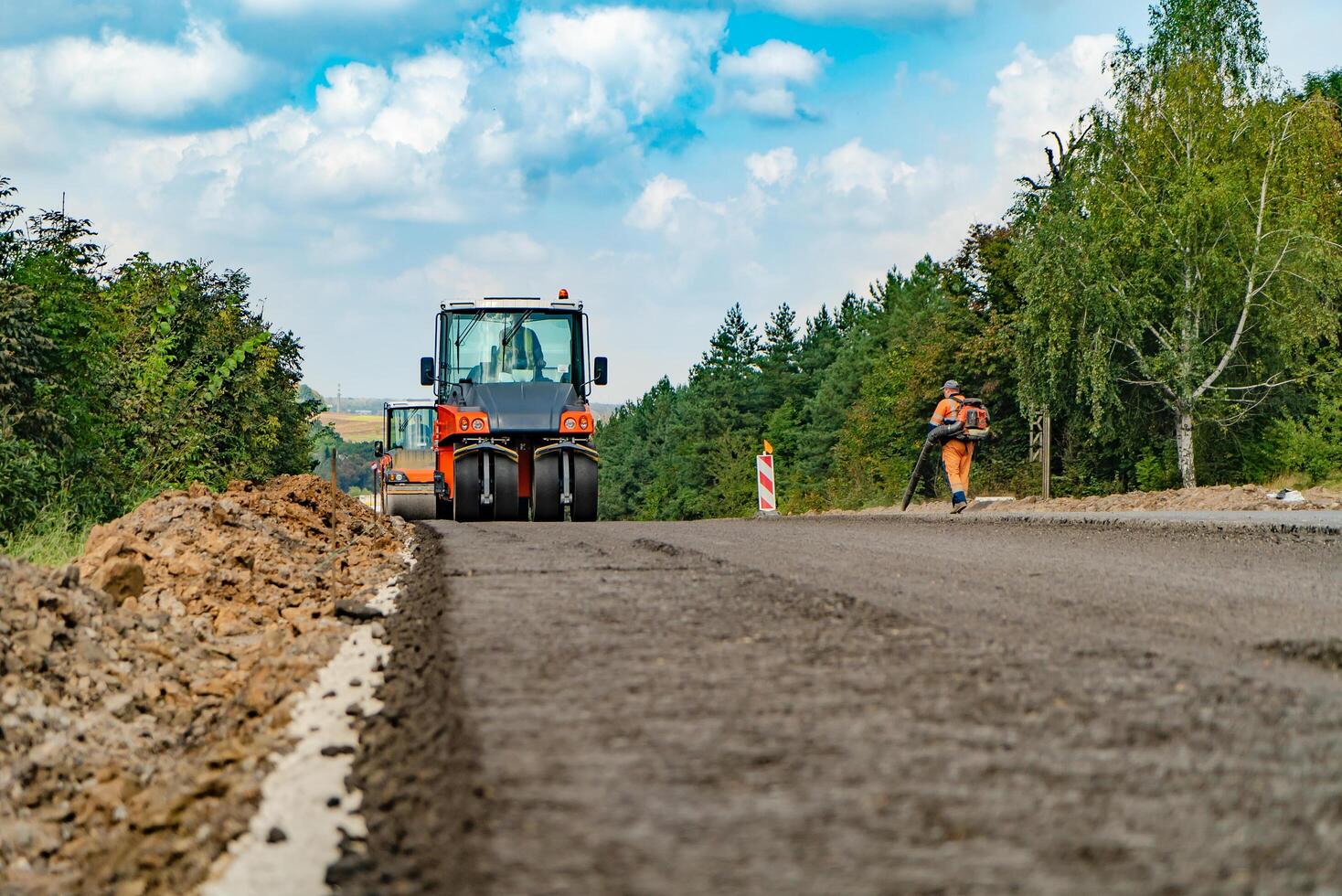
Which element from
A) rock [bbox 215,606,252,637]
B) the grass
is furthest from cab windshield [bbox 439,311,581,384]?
rock [bbox 215,606,252,637]

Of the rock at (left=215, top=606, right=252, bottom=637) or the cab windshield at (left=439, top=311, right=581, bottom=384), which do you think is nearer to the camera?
the rock at (left=215, top=606, right=252, bottom=637)

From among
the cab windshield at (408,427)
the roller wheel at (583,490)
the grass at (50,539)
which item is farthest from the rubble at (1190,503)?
the grass at (50,539)

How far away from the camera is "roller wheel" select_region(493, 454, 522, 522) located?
60.8 ft

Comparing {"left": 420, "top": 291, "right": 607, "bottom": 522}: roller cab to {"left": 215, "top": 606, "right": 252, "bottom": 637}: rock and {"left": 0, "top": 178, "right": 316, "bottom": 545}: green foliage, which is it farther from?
{"left": 215, "top": 606, "right": 252, "bottom": 637}: rock

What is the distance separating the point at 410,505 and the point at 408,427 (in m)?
2.14

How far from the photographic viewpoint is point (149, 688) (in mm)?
5977

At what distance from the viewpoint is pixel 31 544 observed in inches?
520

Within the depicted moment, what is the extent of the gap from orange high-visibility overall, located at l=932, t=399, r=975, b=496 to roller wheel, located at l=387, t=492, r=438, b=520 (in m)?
10.5

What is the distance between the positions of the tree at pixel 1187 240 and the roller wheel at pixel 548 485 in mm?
19198

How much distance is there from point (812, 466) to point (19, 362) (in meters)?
66.7

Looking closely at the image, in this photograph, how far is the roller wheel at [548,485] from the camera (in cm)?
1858

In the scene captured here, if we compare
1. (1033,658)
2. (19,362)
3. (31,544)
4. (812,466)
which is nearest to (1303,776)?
(1033,658)

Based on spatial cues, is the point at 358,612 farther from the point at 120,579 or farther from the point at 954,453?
the point at 954,453

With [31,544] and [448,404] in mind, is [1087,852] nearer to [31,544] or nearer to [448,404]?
[31,544]
